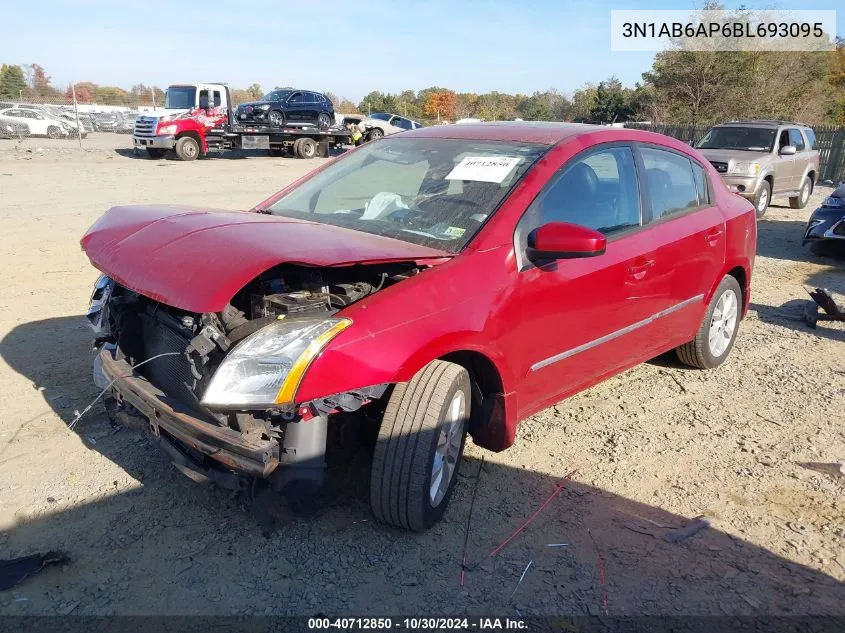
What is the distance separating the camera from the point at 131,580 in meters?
2.62

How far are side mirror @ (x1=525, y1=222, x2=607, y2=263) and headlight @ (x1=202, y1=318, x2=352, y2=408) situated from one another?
104 cm

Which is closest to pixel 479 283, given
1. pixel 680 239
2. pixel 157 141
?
pixel 680 239

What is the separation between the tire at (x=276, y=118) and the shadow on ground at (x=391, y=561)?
21.8 m

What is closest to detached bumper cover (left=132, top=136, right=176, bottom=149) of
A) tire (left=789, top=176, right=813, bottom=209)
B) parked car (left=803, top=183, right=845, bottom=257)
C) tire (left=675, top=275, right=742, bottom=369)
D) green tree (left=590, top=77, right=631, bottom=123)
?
tire (left=789, top=176, right=813, bottom=209)

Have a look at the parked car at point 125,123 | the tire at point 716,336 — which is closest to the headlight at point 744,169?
the tire at point 716,336

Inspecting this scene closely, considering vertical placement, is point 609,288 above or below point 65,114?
below

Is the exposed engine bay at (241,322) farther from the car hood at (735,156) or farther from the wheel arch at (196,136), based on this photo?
the wheel arch at (196,136)

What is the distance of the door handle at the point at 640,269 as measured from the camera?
371cm

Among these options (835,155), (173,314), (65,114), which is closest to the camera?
(173,314)

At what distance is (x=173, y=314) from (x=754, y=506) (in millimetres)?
2889

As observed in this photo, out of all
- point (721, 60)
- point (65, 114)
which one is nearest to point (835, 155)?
point (721, 60)

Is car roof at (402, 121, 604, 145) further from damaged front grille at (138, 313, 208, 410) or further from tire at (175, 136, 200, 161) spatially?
tire at (175, 136, 200, 161)

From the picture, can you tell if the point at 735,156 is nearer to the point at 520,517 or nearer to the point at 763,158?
the point at 763,158

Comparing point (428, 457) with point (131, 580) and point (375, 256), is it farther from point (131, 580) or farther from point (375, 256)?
point (131, 580)
